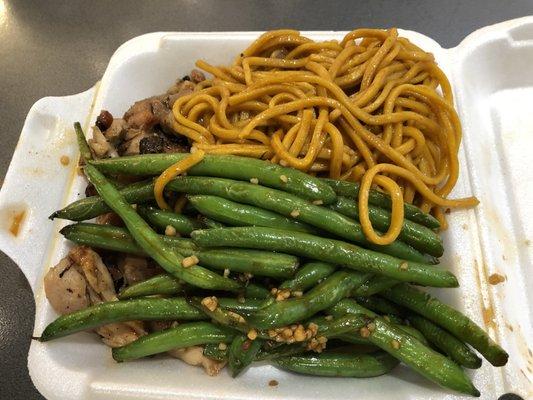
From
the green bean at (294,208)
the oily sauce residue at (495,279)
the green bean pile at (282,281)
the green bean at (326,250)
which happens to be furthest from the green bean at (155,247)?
the oily sauce residue at (495,279)

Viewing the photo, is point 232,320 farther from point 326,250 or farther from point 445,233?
point 445,233

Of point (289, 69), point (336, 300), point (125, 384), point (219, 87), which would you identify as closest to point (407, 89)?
point (289, 69)

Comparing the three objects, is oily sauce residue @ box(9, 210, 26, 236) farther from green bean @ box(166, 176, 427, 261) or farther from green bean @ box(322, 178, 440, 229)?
green bean @ box(322, 178, 440, 229)

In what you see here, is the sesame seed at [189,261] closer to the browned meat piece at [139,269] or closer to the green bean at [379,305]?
the browned meat piece at [139,269]

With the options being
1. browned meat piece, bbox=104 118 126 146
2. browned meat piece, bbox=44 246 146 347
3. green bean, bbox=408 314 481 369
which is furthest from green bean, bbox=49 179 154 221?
green bean, bbox=408 314 481 369

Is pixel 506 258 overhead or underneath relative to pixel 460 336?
overhead

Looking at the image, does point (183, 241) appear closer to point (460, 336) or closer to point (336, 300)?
point (336, 300)

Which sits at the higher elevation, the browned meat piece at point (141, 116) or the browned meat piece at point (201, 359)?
the browned meat piece at point (141, 116)
